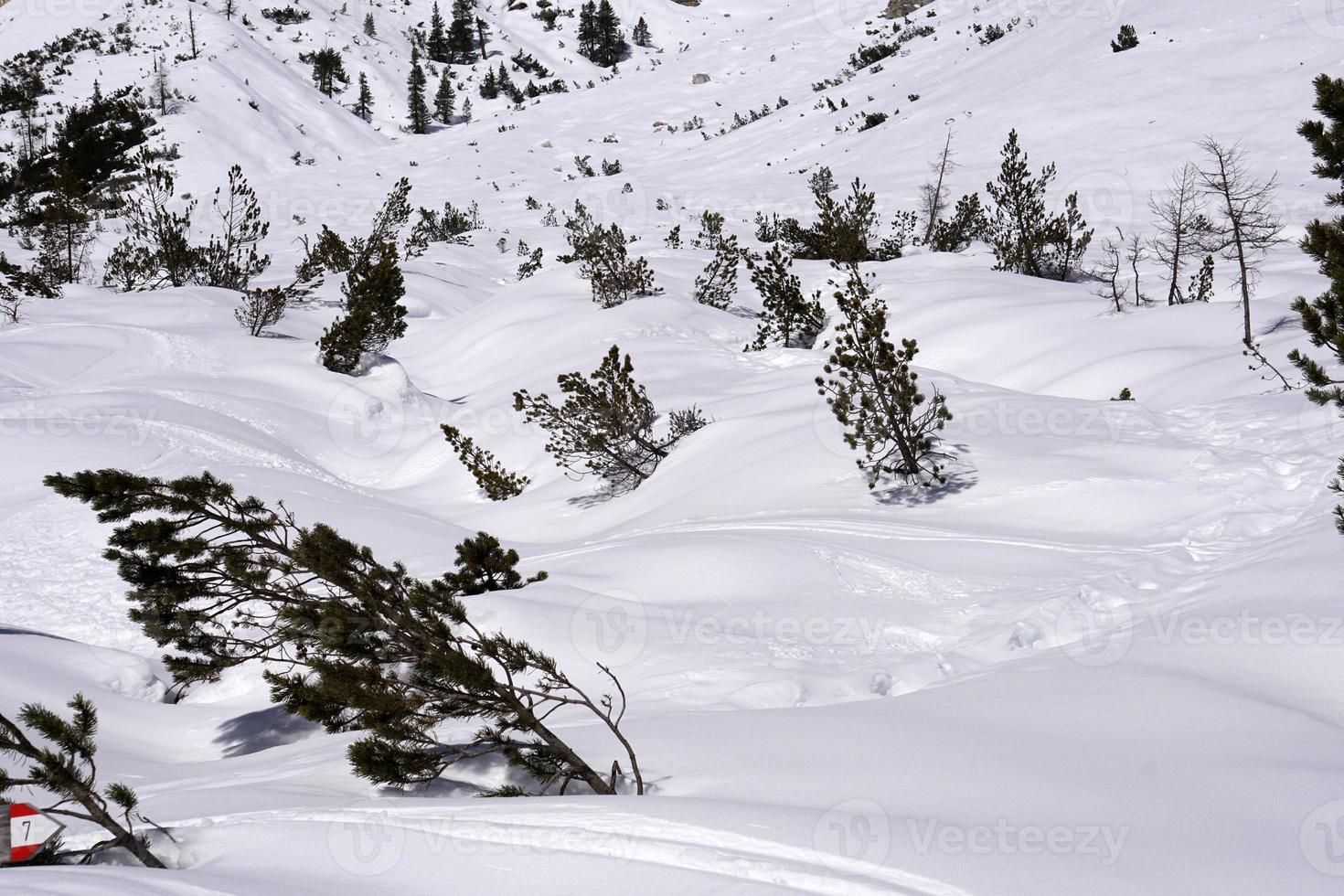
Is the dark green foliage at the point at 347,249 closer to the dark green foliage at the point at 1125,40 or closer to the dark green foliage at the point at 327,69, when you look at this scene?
the dark green foliage at the point at 1125,40

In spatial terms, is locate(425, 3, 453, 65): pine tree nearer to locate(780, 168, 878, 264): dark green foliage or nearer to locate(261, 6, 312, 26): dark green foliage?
locate(261, 6, 312, 26): dark green foliage

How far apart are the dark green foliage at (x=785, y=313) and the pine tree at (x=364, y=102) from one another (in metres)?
37.6

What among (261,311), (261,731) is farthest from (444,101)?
(261,731)

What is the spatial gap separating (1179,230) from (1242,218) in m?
3.66

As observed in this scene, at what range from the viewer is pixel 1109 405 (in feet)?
24.0

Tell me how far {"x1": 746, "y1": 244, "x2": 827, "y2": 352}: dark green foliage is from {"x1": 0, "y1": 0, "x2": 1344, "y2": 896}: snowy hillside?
1.09 ft

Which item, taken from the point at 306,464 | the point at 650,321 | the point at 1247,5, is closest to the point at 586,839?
the point at 306,464

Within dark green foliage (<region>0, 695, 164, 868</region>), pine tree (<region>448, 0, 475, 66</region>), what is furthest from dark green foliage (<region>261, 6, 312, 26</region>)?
dark green foliage (<region>0, 695, 164, 868</region>)

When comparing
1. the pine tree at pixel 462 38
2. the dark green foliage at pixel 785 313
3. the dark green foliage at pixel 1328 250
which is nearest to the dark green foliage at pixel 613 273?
the dark green foliage at pixel 785 313

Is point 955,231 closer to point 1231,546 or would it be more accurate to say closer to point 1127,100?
point 1127,100

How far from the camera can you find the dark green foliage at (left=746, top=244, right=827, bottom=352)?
11578 mm

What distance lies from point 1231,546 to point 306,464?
8.12 meters

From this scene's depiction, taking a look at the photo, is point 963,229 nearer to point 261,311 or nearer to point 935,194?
point 935,194

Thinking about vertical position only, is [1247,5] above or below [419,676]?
above
